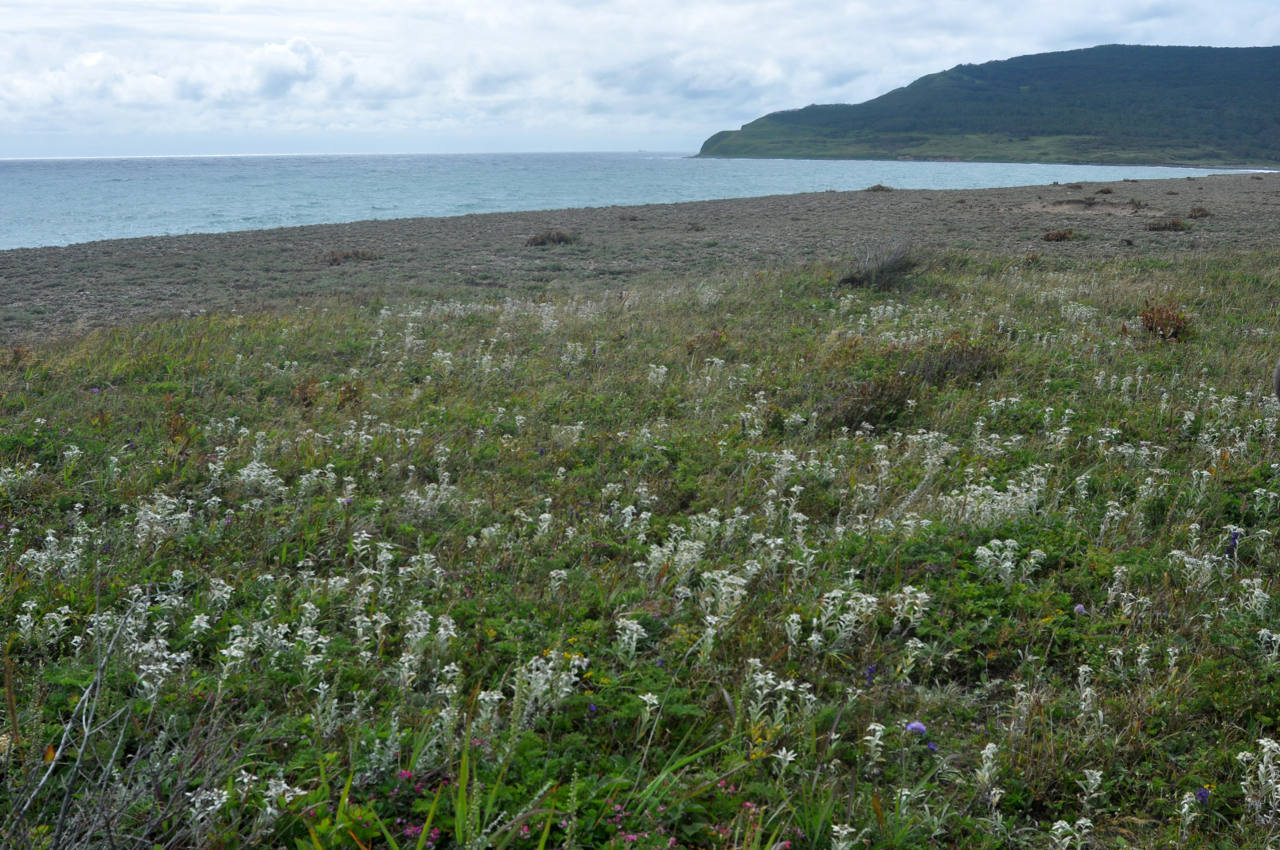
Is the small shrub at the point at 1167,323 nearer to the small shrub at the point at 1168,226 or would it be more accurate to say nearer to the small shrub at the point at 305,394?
the small shrub at the point at 305,394

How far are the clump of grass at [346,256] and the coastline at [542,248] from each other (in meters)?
0.12

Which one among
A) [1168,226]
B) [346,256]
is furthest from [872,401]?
[1168,226]

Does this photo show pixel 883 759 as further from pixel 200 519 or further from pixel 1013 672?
pixel 200 519

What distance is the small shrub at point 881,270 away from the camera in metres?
17.0

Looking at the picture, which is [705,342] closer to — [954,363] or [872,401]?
[872,401]

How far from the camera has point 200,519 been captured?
554cm

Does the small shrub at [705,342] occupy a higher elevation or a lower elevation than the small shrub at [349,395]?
higher

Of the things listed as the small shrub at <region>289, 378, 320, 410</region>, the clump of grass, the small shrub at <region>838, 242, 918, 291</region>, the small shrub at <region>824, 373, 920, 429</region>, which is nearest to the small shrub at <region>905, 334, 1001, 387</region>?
the small shrub at <region>824, 373, 920, 429</region>

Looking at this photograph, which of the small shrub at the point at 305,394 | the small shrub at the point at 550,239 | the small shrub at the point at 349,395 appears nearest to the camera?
the small shrub at the point at 349,395

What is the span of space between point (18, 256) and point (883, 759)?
33036 millimetres

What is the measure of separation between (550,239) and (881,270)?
16477mm

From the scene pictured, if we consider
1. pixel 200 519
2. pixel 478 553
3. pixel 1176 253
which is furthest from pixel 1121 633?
pixel 1176 253

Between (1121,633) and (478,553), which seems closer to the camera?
(1121,633)

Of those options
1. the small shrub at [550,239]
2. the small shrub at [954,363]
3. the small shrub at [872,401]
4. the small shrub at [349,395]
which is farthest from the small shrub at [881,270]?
the small shrub at [550,239]
